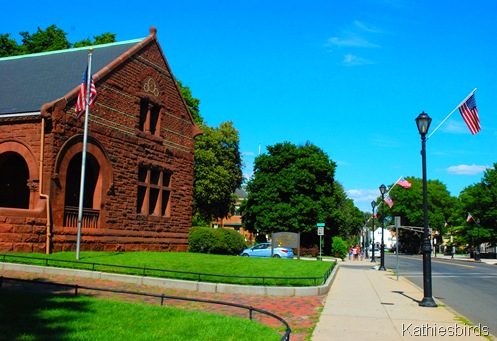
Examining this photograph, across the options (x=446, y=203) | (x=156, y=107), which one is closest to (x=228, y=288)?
(x=156, y=107)

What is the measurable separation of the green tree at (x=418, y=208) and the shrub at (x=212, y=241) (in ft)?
256

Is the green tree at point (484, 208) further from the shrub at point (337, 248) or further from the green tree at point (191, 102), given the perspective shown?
the green tree at point (191, 102)

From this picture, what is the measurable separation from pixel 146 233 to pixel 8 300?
55.7 ft

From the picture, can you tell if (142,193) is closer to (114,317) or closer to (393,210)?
(114,317)

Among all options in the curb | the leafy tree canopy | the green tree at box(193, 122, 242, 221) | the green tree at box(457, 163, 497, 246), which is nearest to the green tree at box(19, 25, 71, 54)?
the leafy tree canopy

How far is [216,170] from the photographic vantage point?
57.0 m

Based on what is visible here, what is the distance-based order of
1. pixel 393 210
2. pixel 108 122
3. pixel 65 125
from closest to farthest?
pixel 65 125 → pixel 108 122 → pixel 393 210

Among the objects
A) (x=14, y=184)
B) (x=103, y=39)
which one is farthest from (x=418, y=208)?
(x=14, y=184)

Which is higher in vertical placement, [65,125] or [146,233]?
[65,125]

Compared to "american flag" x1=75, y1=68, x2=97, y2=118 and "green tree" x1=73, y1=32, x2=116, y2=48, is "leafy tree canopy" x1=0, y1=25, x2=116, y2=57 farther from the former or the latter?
"american flag" x1=75, y1=68, x2=97, y2=118

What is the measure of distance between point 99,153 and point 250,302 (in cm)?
1295

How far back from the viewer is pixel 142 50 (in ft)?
86.5

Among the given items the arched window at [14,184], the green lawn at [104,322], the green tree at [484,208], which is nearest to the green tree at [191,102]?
the arched window at [14,184]

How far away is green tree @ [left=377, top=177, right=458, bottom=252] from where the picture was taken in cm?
10469
